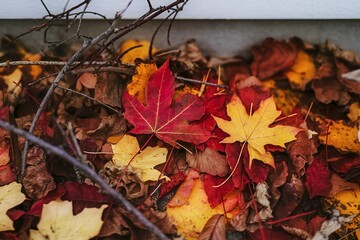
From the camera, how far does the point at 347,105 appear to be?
1.80 meters

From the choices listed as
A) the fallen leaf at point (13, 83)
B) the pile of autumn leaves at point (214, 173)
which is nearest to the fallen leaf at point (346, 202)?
the pile of autumn leaves at point (214, 173)

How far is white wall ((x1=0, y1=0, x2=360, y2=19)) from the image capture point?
5.89ft

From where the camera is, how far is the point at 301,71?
1981 millimetres

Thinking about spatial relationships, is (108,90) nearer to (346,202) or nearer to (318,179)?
(318,179)

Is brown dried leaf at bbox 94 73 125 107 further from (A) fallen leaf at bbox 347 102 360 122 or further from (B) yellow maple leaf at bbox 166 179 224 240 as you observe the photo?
(A) fallen leaf at bbox 347 102 360 122

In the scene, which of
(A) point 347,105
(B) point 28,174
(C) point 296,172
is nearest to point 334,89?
(A) point 347,105

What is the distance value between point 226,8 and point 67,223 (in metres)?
1.12

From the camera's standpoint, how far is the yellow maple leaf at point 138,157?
1.45m

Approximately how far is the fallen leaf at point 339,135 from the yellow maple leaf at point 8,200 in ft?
3.59

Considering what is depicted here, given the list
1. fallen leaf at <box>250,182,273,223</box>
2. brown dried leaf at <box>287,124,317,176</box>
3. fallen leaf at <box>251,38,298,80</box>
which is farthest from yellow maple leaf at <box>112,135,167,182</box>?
fallen leaf at <box>251,38,298,80</box>

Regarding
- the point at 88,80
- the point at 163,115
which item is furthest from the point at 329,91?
the point at 88,80

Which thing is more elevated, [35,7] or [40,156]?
[35,7]

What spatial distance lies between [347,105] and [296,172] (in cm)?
50

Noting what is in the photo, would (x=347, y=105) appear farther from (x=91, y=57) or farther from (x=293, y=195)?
(x=91, y=57)
